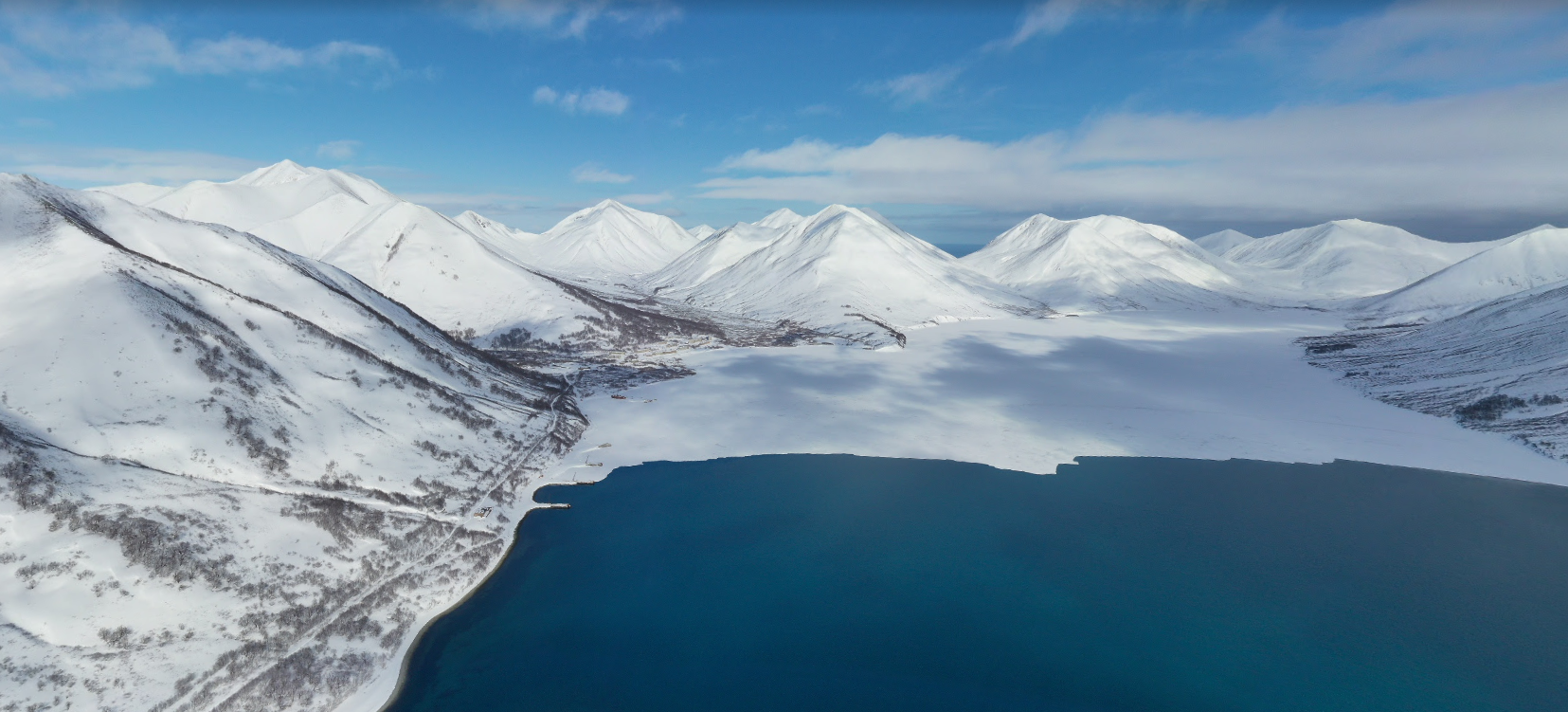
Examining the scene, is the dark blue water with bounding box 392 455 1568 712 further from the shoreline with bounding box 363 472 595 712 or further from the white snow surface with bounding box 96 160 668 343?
the white snow surface with bounding box 96 160 668 343

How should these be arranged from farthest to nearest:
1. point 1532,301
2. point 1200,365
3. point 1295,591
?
1. point 1200,365
2. point 1532,301
3. point 1295,591

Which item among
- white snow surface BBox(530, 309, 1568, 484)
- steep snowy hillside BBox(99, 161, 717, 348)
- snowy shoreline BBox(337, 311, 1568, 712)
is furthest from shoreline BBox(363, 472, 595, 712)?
steep snowy hillside BBox(99, 161, 717, 348)

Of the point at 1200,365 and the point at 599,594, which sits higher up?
the point at 1200,365

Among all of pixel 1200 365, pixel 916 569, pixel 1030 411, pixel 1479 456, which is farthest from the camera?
pixel 1200 365

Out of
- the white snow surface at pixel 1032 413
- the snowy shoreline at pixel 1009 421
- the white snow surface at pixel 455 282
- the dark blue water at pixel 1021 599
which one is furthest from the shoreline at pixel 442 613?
the white snow surface at pixel 455 282

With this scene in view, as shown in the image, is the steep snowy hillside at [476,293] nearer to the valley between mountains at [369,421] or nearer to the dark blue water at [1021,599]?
the valley between mountains at [369,421]

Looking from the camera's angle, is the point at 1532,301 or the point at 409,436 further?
the point at 1532,301

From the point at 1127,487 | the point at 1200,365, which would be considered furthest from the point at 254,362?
the point at 1200,365

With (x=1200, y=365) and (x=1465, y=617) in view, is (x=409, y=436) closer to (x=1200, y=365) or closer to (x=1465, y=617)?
(x=1465, y=617)
